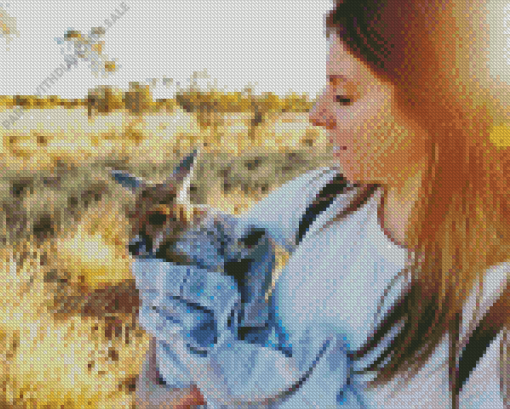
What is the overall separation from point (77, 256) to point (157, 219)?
350 cm

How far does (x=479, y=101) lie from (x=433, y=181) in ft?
0.55

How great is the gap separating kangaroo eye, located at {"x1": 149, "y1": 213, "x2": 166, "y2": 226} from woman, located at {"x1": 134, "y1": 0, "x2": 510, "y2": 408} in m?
0.20

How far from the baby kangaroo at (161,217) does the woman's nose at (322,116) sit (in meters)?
0.39

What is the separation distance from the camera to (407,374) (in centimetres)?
85

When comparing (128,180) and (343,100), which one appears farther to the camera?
(128,180)

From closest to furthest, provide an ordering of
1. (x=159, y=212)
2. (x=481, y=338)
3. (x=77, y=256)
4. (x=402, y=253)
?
(x=481, y=338), (x=402, y=253), (x=159, y=212), (x=77, y=256)

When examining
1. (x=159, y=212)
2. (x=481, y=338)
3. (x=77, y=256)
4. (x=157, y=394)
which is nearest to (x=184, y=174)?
(x=159, y=212)

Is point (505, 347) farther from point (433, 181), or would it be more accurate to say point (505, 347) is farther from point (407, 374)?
point (433, 181)

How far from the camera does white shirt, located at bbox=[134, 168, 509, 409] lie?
0.82 m

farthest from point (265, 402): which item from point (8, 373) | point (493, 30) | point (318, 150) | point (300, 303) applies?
point (318, 150)

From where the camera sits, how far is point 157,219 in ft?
3.44

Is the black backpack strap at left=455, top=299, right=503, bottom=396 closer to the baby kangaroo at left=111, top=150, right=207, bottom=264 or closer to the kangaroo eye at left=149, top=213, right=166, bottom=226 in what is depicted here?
the baby kangaroo at left=111, top=150, right=207, bottom=264

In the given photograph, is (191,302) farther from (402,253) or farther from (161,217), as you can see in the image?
(402,253)

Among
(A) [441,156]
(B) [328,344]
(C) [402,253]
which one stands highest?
(A) [441,156]
